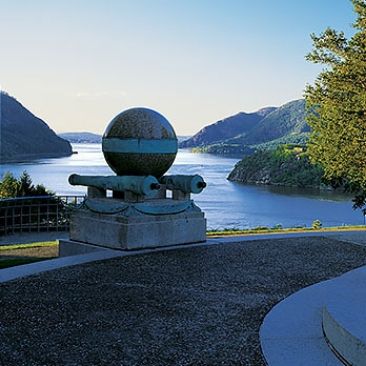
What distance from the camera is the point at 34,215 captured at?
20891 mm

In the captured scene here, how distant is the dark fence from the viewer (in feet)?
64.8

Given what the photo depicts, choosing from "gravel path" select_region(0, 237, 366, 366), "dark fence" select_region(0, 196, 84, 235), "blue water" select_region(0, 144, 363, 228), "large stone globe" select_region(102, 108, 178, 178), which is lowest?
"blue water" select_region(0, 144, 363, 228)

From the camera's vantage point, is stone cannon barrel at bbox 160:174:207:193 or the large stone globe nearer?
the large stone globe

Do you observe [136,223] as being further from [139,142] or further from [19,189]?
[19,189]

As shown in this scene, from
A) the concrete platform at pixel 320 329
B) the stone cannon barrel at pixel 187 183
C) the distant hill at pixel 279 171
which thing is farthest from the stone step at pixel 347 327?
the distant hill at pixel 279 171

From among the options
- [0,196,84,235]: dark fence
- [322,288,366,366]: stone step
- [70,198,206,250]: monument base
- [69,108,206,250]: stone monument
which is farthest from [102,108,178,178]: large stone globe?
[0,196,84,235]: dark fence

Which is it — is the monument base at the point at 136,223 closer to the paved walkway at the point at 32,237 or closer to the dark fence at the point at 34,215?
the paved walkway at the point at 32,237

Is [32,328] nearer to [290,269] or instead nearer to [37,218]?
[290,269]

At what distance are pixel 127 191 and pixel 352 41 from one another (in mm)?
12176

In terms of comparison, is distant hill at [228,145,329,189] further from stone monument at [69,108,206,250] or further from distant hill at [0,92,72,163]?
stone monument at [69,108,206,250]

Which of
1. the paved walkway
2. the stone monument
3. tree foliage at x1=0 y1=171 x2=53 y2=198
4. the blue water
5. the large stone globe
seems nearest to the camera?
the stone monument

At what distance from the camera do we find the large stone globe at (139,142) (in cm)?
1143

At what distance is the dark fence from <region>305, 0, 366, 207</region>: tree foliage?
8.35 m

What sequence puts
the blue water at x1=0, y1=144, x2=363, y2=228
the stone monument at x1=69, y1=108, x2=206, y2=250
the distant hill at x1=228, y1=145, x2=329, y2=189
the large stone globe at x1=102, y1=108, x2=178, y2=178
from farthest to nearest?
the distant hill at x1=228, y1=145, x2=329, y2=189
the blue water at x1=0, y1=144, x2=363, y2=228
the large stone globe at x1=102, y1=108, x2=178, y2=178
the stone monument at x1=69, y1=108, x2=206, y2=250
